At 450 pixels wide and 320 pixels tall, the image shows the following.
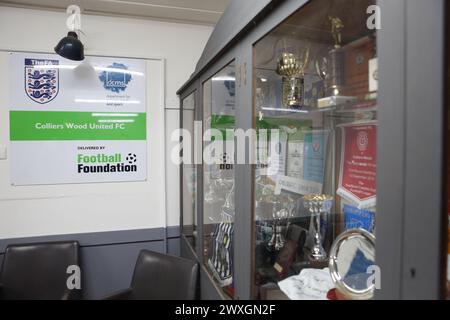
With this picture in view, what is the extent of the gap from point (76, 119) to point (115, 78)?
441mm

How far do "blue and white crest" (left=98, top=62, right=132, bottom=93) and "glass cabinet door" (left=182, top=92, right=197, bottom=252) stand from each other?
501 millimetres

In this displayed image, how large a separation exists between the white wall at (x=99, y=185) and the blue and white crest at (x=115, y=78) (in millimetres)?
102

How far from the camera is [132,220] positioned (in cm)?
236

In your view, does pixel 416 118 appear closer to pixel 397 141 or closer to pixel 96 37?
pixel 397 141

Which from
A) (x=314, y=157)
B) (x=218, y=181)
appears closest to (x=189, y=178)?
(x=218, y=181)

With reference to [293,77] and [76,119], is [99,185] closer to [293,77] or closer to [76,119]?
[76,119]

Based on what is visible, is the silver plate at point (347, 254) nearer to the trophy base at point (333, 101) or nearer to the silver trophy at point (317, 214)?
the silver trophy at point (317, 214)

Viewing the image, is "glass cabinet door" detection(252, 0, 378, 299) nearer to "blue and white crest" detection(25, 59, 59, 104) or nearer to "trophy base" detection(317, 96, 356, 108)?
"trophy base" detection(317, 96, 356, 108)

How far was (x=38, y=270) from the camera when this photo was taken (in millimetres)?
2049

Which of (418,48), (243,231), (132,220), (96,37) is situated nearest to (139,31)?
(96,37)

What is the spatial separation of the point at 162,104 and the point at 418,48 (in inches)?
83.9

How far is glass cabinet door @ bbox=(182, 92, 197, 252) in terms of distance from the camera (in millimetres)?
1977

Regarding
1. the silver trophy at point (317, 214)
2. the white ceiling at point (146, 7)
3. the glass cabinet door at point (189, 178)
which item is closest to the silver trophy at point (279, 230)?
the silver trophy at point (317, 214)


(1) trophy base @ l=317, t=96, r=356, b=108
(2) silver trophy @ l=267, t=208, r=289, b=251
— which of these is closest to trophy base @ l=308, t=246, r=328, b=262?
(2) silver trophy @ l=267, t=208, r=289, b=251
